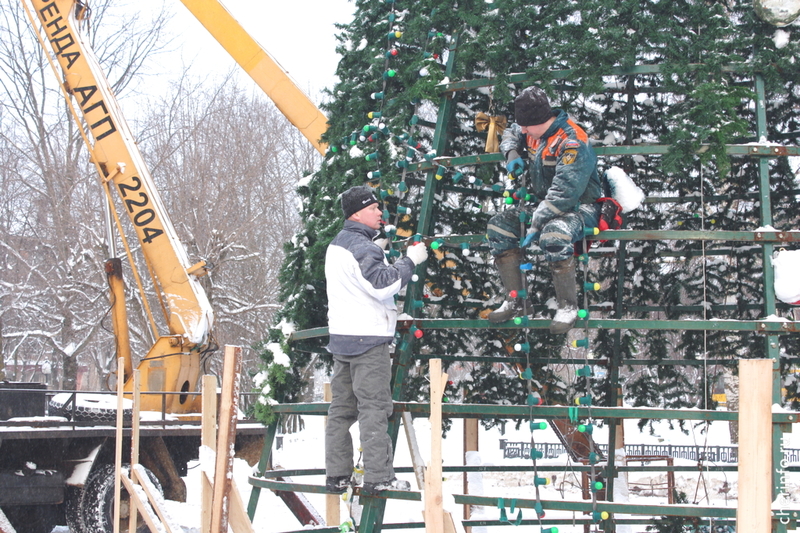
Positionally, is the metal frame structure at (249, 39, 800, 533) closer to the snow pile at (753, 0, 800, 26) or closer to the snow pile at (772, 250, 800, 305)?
the snow pile at (772, 250, 800, 305)

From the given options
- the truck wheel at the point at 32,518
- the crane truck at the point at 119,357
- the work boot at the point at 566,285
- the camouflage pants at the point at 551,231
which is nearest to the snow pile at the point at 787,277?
the camouflage pants at the point at 551,231

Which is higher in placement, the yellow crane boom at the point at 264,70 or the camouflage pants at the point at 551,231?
the yellow crane boom at the point at 264,70

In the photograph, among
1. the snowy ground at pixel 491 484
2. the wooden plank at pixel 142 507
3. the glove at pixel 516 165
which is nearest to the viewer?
the glove at pixel 516 165

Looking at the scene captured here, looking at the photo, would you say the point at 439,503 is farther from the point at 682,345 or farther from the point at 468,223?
the point at 682,345

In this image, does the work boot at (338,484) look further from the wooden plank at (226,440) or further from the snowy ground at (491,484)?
the wooden plank at (226,440)

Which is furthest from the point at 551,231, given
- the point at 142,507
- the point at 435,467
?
the point at 142,507

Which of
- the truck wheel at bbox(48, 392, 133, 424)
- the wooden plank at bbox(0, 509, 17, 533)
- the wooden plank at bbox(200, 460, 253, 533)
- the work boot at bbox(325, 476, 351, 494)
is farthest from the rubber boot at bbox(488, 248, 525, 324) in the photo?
the truck wheel at bbox(48, 392, 133, 424)

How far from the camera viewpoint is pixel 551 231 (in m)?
3.92

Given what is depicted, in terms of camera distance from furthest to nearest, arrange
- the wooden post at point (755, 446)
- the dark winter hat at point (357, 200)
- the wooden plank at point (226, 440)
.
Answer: the dark winter hat at point (357, 200) → the wooden plank at point (226, 440) → the wooden post at point (755, 446)

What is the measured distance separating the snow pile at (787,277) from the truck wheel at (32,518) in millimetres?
8351

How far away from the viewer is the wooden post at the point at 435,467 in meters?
2.99

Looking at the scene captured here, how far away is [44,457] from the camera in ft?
30.3

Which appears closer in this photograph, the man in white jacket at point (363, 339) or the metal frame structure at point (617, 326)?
the metal frame structure at point (617, 326)

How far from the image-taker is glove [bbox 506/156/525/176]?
4234 mm
